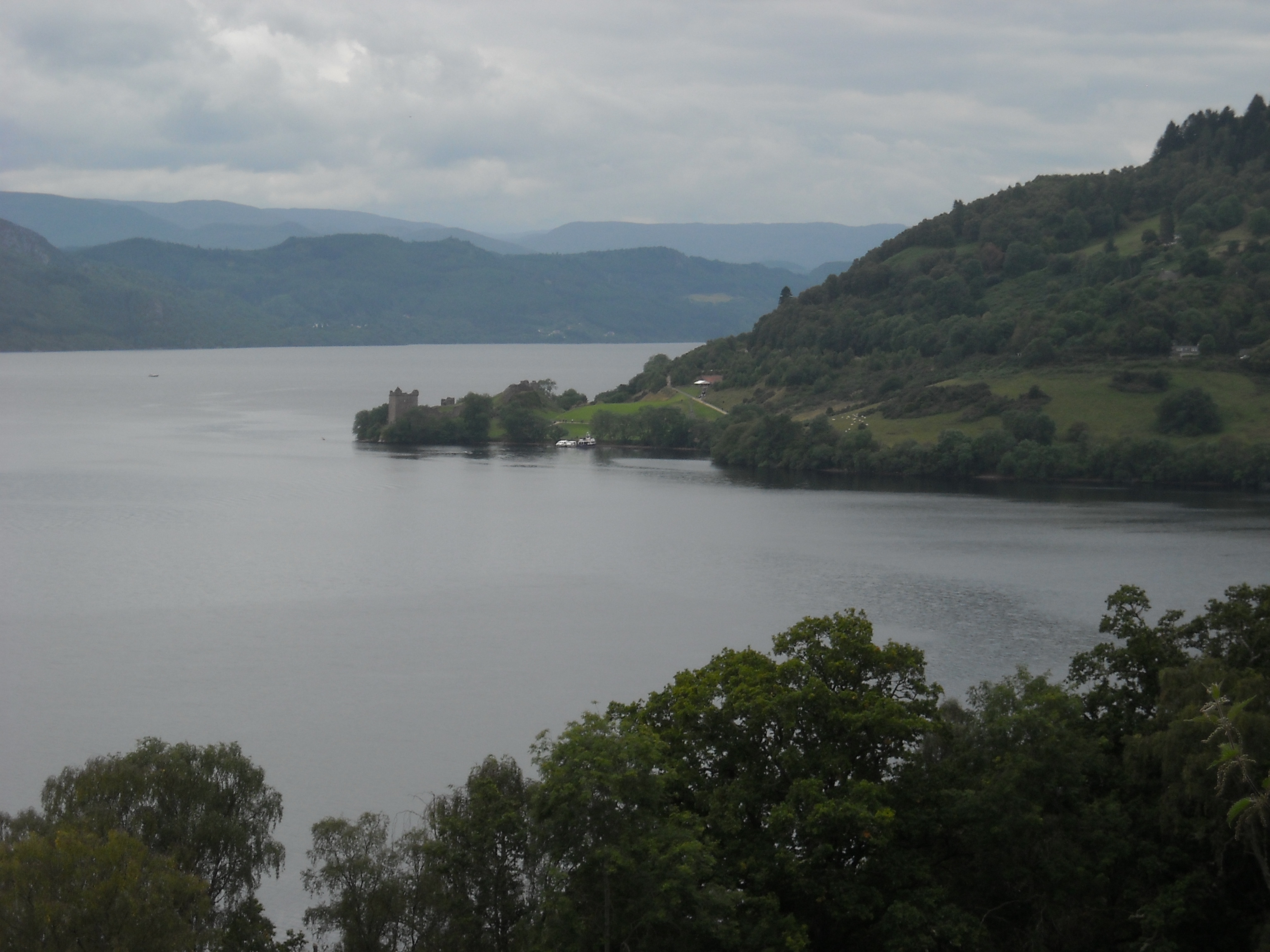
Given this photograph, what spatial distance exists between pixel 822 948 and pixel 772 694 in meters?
3.26

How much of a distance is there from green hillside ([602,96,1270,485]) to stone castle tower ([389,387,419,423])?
19.8 metres

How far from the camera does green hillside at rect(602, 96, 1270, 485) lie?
8694 centimetres

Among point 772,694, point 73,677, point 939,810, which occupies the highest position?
point 772,694

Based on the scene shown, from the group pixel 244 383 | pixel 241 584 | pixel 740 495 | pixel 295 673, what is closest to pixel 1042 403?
pixel 740 495

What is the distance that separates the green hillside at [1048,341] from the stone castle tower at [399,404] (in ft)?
64.9

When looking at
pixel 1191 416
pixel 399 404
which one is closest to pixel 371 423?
pixel 399 404

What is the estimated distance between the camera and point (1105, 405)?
3565 inches

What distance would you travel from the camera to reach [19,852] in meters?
13.7

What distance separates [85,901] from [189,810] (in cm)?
404

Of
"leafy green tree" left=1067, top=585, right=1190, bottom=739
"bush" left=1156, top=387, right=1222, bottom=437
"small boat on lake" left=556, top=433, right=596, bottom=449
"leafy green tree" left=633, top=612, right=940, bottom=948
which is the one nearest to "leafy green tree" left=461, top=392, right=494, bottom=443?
"small boat on lake" left=556, top=433, right=596, bottom=449

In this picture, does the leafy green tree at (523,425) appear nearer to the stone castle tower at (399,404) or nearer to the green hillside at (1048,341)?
the stone castle tower at (399,404)

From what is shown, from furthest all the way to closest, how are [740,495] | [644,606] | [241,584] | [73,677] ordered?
[740,495] < [241,584] < [644,606] < [73,677]

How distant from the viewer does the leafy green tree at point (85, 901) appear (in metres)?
13.3

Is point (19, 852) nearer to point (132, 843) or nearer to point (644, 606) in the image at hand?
point (132, 843)
